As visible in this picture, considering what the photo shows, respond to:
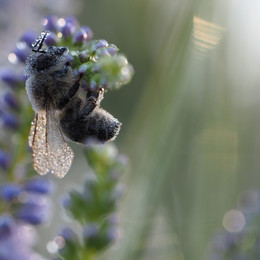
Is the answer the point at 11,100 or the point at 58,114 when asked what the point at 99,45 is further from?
the point at 11,100

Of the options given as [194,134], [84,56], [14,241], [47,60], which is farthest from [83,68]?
[194,134]

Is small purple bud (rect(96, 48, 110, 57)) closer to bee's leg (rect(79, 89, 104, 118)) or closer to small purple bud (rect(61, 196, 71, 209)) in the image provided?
bee's leg (rect(79, 89, 104, 118))

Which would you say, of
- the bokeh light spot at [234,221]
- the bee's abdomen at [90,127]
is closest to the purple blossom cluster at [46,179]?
the bee's abdomen at [90,127]

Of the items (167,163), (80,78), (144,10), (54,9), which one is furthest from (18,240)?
(144,10)

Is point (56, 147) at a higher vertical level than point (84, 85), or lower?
lower

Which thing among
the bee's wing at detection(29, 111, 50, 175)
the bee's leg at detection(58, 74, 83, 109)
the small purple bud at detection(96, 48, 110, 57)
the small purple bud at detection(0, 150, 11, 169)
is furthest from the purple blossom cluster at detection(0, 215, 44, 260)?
the small purple bud at detection(96, 48, 110, 57)

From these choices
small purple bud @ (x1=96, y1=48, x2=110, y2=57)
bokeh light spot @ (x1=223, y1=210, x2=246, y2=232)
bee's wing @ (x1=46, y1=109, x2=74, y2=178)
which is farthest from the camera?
bokeh light spot @ (x1=223, y1=210, x2=246, y2=232)
